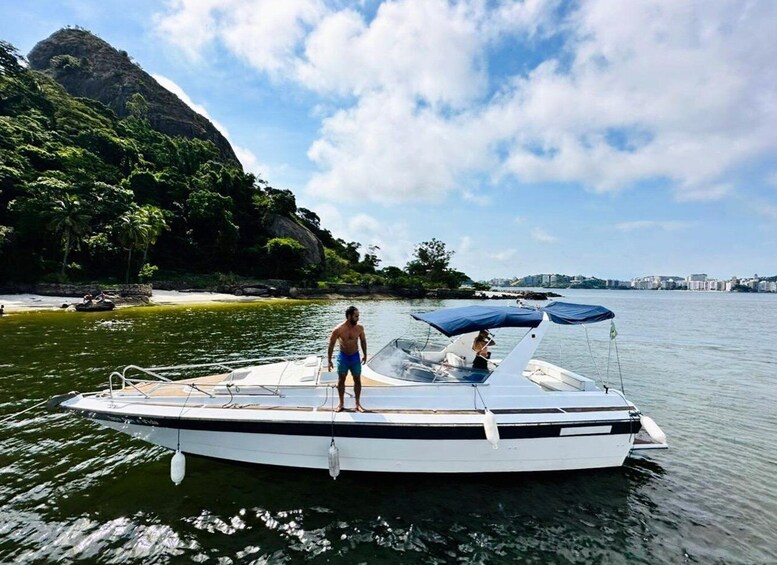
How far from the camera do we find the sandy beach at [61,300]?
30.9 metres

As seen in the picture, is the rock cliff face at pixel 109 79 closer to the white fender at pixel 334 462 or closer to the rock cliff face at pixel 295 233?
the rock cliff face at pixel 295 233

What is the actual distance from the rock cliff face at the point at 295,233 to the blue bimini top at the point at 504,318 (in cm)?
6803

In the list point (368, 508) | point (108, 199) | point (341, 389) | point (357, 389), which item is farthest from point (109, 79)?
point (368, 508)

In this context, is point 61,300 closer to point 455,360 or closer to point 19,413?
point 19,413

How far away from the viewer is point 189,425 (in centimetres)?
612

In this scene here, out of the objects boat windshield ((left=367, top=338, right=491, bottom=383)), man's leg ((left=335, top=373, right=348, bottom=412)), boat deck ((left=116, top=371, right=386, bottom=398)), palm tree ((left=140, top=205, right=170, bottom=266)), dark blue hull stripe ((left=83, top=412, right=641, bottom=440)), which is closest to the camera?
dark blue hull stripe ((left=83, top=412, right=641, bottom=440))

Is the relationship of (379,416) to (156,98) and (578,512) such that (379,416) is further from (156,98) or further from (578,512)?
(156,98)

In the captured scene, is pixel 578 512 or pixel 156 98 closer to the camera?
pixel 578 512

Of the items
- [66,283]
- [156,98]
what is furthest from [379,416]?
[156,98]

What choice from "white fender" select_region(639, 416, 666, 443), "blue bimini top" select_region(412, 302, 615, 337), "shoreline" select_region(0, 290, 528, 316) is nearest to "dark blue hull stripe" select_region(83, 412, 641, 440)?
"blue bimini top" select_region(412, 302, 615, 337)

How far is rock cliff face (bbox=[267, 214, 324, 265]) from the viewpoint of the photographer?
75.3 meters

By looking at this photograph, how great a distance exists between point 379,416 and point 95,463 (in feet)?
17.5

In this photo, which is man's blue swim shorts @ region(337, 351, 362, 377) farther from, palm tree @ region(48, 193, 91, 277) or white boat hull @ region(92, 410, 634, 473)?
palm tree @ region(48, 193, 91, 277)

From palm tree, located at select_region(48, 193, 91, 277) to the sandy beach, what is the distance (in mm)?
5617
